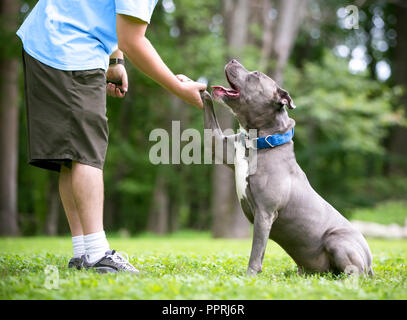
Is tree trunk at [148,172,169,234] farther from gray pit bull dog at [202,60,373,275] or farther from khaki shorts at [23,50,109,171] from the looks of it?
khaki shorts at [23,50,109,171]

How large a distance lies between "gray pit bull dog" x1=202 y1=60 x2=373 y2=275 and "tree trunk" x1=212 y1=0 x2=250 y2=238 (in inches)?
352

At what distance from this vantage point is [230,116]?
13.2 m

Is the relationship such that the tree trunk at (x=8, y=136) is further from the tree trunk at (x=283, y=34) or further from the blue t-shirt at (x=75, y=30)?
the blue t-shirt at (x=75, y=30)

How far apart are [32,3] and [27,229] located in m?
11.4

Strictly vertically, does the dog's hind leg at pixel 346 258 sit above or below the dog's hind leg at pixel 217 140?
below

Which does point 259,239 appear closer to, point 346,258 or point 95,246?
point 346,258

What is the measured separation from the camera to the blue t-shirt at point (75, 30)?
12.1 ft

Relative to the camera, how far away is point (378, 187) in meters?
20.5

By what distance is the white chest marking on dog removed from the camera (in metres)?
4.16

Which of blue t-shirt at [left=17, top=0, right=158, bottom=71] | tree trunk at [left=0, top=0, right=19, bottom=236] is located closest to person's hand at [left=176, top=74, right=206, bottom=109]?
blue t-shirt at [left=17, top=0, right=158, bottom=71]

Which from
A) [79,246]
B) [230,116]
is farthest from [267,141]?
[230,116]

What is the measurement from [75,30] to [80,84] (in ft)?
1.42

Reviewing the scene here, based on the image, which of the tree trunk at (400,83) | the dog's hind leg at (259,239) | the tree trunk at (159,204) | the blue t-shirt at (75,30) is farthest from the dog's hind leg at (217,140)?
the tree trunk at (400,83)
